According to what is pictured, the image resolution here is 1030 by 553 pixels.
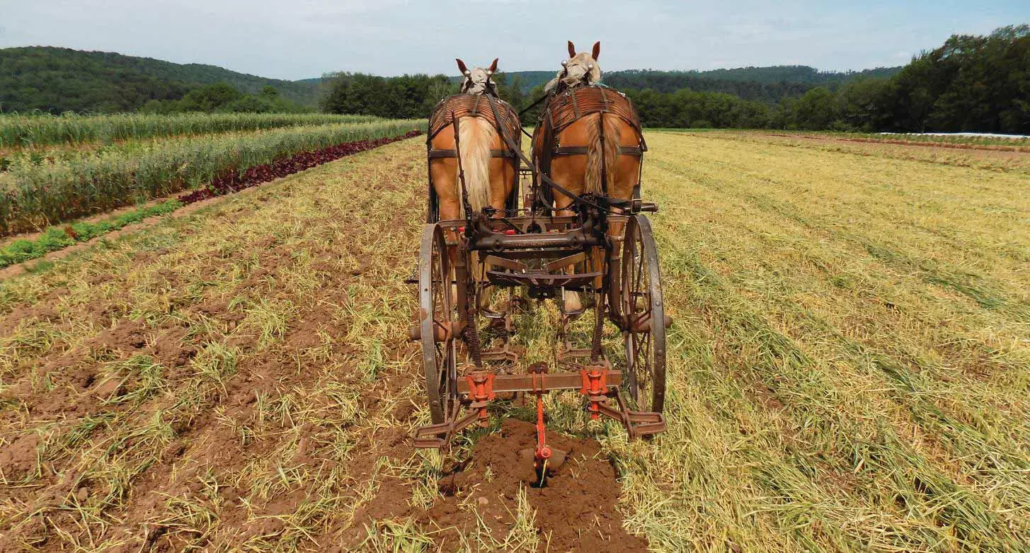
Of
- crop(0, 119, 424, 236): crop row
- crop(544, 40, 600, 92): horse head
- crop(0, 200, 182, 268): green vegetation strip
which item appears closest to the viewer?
crop(544, 40, 600, 92): horse head

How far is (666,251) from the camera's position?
6.77 m

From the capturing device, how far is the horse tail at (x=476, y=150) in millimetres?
4133

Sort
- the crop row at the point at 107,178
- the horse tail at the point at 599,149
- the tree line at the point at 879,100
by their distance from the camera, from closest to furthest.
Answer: the horse tail at the point at 599,149 → the crop row at the point at 107,178 → the tree line at the point at 879,100

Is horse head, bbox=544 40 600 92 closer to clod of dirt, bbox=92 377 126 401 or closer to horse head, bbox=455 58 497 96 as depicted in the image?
horse head, bbox=455 58 497 96

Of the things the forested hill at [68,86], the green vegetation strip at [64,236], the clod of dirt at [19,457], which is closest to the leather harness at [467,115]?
the clod of dirt at [19,457]

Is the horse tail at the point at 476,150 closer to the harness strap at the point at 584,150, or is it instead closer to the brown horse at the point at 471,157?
the brown horse at the point at 471,157

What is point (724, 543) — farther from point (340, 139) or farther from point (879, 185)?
Answer: point (340, 139)

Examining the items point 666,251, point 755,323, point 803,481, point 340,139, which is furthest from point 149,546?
point 340,139

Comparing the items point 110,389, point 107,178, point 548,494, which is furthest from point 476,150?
point 107,178

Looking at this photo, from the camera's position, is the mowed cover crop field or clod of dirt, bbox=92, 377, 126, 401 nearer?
the mowed cover crop field

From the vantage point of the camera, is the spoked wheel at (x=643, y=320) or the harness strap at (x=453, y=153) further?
the harness strap at (x=453, y=153)

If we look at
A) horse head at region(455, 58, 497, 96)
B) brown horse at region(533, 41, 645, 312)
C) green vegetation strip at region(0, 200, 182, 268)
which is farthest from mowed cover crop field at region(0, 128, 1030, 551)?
horse head at region(455, 58, 497, 96)

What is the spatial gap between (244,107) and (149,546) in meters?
74.7

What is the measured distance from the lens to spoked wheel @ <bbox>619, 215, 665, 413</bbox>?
2.59 meters
